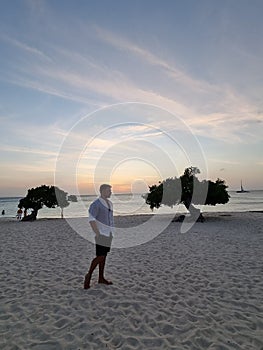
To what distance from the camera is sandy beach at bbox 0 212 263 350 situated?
3643 mm

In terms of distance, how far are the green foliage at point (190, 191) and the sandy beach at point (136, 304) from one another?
13.6 metres

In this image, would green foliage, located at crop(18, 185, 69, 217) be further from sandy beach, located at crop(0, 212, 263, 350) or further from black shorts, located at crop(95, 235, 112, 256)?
black shorts, located at crop(95, 235, 112, 256)

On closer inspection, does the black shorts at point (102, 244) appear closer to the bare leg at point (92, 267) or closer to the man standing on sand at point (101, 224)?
the man standing on sand at point (101, 224)

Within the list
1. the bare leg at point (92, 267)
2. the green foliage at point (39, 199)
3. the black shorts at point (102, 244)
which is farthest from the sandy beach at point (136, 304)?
the green foliage at point (39, 199)

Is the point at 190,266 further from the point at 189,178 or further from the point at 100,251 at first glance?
the point at 189,178

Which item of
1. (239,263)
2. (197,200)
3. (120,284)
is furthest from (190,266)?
(197,200)

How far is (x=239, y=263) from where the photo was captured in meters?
7.80

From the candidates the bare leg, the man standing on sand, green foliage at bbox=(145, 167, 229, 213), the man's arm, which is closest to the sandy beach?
the bare leg

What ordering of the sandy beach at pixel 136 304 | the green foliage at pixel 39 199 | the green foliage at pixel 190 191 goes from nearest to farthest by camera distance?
the sandy beach at pixel 136 304 → the green foliage at pixel 190 191 → the green foliage at pixel 39 199

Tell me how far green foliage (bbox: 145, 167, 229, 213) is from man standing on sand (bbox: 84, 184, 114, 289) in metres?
17.5

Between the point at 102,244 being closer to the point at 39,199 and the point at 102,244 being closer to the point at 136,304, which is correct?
the point at 136,304

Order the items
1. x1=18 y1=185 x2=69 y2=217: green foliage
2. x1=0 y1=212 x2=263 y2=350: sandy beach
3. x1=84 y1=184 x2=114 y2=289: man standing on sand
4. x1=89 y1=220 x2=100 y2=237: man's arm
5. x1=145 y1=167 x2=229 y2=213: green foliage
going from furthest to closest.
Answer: x1=18 y1=185 x2=69 y2=217: green foliage, x1=145 y1=167 x2=229 y2=213: green foliage, x1=84 y1=184 x2=114 y2=289: man standing on sand, x1=89 y1=220 x2=100 y2=237: man's arm, x1=0 y1=212 x2=263 y2=350: sandy beach

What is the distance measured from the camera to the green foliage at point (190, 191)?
22.3 metres

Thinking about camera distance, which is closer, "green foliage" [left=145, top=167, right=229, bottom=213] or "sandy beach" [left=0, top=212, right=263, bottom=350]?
"sandy beach" [left=0, top=212, right=263, bottom=350]
